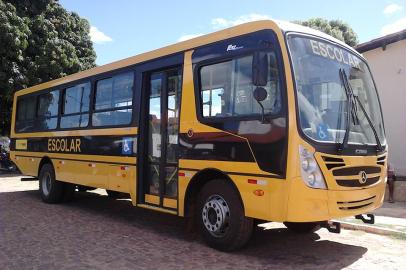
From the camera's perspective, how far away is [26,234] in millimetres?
7676

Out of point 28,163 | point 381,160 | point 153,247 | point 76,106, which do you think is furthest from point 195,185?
point 28,163

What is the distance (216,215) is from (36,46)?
1839 centimetres

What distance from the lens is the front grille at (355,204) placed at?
5.84 metres

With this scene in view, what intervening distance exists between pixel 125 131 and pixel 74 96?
109 inches

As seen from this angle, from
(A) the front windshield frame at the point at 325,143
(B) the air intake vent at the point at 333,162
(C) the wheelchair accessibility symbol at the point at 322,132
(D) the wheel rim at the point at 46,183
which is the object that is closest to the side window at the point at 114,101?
(D) the wheel rim at the point at 46,183

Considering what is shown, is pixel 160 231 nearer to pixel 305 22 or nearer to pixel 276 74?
pixel 276 74

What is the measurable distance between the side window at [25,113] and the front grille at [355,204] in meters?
9.21

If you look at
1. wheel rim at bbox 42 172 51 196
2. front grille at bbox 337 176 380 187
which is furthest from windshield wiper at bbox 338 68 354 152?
wheel rim at bbox 42 172 51 196

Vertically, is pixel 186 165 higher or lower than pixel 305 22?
lower

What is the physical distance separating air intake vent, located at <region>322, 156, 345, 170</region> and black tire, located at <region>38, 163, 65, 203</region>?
7.42m

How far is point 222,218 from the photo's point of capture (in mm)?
6441

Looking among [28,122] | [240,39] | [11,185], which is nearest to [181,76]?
[240,39]

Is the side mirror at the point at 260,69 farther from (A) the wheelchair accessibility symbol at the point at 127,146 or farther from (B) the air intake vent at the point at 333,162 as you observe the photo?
(A) the wheelchair accessibility symbol at the point at 127,146

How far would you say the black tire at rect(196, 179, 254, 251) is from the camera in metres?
6.21
